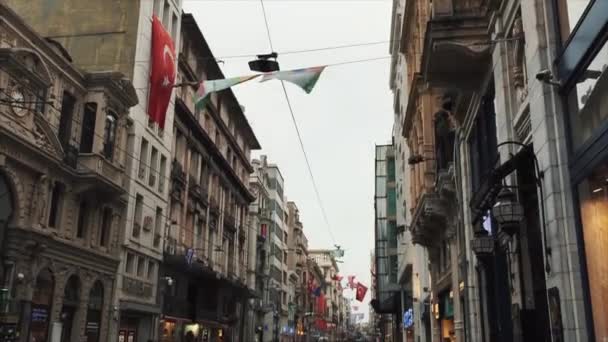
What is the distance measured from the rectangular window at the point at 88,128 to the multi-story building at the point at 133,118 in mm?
3730

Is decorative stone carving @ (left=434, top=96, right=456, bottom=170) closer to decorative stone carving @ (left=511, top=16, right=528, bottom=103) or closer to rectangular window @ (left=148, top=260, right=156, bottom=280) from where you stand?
decorative stone carving @ (left=511, top=16, right=528, bottom=103)

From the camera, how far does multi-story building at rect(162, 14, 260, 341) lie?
42.2 metres

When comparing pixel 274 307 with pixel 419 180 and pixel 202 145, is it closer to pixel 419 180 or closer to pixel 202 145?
pixel 202 145

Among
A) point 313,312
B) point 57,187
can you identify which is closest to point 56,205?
point 57,187

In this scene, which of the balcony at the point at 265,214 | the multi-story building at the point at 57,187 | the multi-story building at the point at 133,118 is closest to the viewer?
the multi-story building at the point at 57,187

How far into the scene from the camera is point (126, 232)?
33.5 metres

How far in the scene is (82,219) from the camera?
30156 millimetres

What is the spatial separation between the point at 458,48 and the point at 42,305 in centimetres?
1998

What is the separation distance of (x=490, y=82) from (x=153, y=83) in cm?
2045

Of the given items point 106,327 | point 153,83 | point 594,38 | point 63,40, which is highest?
point 63,40

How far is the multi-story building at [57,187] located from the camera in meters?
24.2

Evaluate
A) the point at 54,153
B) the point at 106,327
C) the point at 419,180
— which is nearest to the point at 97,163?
the point at 54,153

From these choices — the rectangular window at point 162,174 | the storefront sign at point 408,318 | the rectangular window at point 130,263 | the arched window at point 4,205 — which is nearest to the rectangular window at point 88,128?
the arched window at point 4,205

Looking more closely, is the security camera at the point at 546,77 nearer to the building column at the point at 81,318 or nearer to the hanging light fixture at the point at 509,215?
the hanging light fixture at the point at 509,215
